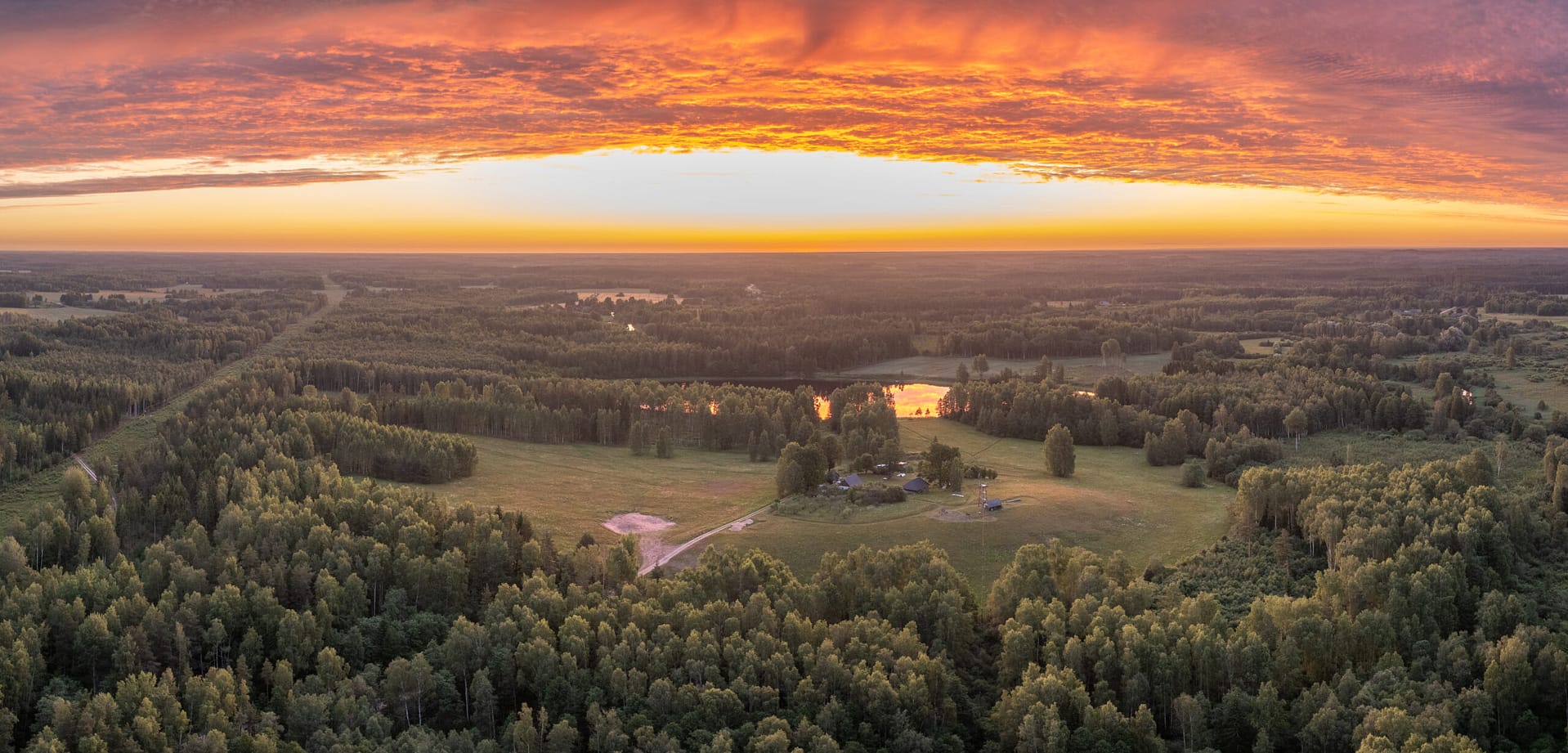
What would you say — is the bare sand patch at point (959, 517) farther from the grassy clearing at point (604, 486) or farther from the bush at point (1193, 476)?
the bush at point (1193, 476)

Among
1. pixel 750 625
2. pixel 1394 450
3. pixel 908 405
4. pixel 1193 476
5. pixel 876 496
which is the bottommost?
pixel 908 405

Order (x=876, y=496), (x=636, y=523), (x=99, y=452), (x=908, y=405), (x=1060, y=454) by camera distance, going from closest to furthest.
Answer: (x=876, y=496) < (x=636, y=523) < (x=1060, y=454) < (x=99, y=452) < (x=908, y=405)

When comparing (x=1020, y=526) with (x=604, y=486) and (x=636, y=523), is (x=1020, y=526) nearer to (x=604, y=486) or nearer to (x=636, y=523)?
(x=636, y=523)

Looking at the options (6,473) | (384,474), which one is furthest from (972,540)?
(6,473)

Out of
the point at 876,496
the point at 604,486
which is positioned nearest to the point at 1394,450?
the point at 876,496

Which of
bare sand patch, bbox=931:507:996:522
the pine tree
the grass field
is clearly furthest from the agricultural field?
bare sand patch, bbox=931:507:996:522

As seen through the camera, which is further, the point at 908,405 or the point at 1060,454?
the point at 908,405

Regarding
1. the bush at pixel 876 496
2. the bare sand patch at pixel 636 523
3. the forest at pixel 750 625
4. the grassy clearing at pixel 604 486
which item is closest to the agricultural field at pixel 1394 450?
the forest at pixel 750 625
